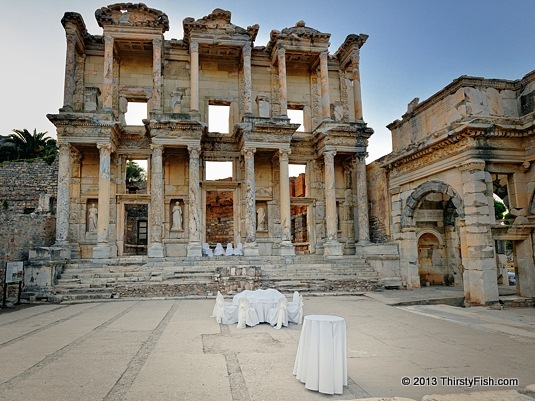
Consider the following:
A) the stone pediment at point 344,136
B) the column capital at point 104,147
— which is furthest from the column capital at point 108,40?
the stone pediment at point 344,136

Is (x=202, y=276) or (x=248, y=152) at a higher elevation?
(x=248, y=152)

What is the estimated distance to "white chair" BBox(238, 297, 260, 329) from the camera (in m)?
7.93

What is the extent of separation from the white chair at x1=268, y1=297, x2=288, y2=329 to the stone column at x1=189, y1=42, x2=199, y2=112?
12771 millimetres

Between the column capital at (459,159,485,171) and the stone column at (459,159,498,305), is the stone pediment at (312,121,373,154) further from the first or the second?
the column capital at (459,159,485,171)

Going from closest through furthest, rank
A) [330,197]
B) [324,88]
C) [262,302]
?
[262,302], [330,197], [324,88]

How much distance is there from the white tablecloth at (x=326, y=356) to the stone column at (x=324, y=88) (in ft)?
52.5

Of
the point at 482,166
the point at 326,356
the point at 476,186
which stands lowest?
the point at 326,356

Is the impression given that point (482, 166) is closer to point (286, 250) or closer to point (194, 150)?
point (286, 250)

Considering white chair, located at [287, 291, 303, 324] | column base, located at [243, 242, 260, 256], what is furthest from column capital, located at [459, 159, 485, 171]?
column base, located at [243, 242, 260, 256]

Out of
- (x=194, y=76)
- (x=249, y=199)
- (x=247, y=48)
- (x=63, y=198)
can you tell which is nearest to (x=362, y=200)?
(x=249, y=199)

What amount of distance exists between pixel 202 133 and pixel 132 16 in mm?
6907

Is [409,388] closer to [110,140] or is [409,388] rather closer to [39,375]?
[39,375]

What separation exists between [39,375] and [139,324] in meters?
3.43

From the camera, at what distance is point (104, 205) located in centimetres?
1678
